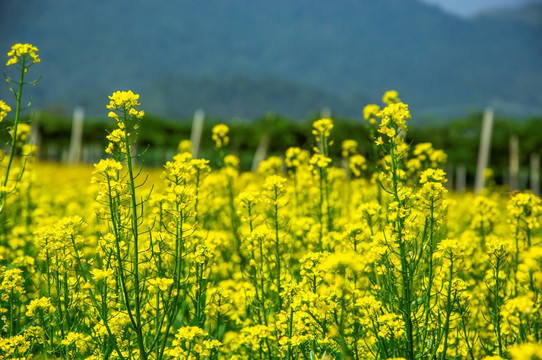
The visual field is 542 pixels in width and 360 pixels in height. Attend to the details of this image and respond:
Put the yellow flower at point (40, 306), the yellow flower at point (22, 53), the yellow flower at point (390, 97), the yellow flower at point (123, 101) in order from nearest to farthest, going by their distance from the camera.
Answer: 1. the yellow flower at point (123, 101)
2. the yellow flower at point (40, 306)
3. the yellow flower at point (22, 53)
4. the yellow flower at point (390, 97)

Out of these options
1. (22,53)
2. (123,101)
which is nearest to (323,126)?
(123,101)

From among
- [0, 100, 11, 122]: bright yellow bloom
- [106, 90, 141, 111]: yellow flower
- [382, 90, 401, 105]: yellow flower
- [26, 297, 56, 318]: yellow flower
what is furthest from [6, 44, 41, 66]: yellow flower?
[382, 90, 401, 105]: yellow flower

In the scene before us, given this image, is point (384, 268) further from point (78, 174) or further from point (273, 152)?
point (273, 152)

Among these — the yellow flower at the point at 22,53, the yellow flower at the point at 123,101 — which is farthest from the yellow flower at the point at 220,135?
the yellow flower at the point at 123,101

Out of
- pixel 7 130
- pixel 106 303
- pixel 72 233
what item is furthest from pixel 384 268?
pixel 7 130

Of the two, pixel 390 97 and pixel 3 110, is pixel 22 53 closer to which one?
pixel 3 110

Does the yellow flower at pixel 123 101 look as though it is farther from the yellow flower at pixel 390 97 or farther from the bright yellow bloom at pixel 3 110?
the yellow flower at pixel 390 97

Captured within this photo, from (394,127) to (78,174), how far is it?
13.9m

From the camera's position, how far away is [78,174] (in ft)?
49.1

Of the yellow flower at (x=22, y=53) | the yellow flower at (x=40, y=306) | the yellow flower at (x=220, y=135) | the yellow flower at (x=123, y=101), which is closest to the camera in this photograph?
the yellow flower at (x=123, y=101)

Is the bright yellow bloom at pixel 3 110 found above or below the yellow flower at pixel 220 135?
below

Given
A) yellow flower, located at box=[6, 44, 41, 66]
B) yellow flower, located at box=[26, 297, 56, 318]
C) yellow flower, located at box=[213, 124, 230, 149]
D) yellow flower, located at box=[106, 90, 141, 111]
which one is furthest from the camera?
yellow flower, located at box=[213, 124, 230, 149]

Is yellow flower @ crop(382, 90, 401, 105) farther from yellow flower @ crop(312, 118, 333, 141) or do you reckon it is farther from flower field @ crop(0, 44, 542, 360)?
flower field @ crop(0, 44, 542, 360)

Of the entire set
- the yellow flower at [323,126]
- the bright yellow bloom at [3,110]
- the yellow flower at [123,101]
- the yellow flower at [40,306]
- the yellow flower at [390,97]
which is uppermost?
the yellow flower at [390,97]
